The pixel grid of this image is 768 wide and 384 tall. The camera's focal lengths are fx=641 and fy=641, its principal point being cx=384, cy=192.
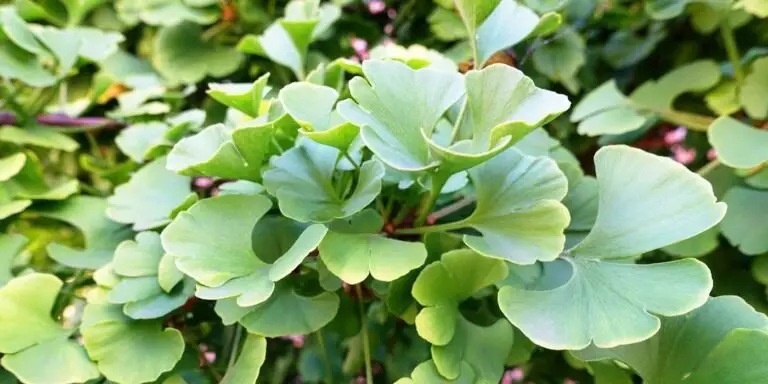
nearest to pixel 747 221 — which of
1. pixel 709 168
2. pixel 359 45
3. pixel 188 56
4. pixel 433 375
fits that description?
pixel 709 168

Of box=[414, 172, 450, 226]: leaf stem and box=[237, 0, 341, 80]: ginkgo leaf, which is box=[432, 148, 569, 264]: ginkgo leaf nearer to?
box=[414, 172, 450, 226]: leaf stem

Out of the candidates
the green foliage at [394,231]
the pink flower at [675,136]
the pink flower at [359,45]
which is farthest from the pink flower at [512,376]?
the pink flower at [359,45]

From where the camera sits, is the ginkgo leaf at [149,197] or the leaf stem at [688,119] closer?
the ginkgo leaf at [149,197]

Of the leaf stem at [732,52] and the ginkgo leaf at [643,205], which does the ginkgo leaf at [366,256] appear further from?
the leaf stem at [732,52]

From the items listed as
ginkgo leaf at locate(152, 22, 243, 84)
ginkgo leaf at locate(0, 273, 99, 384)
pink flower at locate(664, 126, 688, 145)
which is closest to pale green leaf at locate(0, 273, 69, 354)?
ginkgo leaf at locate(0, 273, 99, 384)

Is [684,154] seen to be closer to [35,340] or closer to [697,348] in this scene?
[697,348]
